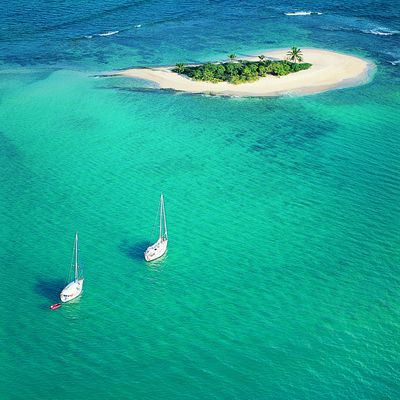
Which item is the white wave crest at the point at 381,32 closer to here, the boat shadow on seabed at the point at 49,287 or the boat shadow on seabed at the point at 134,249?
the boat shadow on seabed at the point at 134,249

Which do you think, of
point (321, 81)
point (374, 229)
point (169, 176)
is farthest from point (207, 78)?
point (374, 229)

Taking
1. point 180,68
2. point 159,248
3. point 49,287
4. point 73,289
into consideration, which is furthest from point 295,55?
point 73,289

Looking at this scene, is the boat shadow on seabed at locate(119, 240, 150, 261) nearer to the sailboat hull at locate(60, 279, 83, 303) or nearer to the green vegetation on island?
the sailboat hull at locate(60, 279, 83, 303)

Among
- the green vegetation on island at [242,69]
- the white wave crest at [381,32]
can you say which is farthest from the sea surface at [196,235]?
the white wave crest at [381,32]

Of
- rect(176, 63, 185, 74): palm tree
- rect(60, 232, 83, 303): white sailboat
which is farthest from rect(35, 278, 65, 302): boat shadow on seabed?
rect(176, 63, 185, 74): palm tree

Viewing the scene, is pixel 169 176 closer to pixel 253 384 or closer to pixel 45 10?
pixel 253 384

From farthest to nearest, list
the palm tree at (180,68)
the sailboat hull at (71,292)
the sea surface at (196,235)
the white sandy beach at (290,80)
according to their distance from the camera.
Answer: the palm tree at (180,68), the white sandy beach at (290,80), the sailboat hull at (71,292), the sea surface at (196,235)

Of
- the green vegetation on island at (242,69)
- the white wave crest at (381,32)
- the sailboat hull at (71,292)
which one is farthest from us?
the white wave crest at (381,32)
